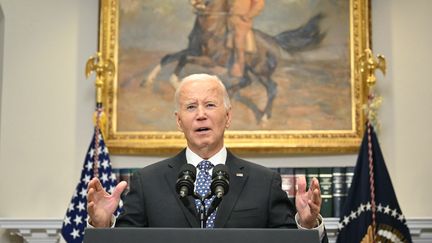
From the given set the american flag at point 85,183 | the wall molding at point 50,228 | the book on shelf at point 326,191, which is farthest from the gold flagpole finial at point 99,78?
the book on shelf at point 326,191

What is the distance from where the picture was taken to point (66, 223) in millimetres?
6957

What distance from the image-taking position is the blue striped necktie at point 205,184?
3.62 m

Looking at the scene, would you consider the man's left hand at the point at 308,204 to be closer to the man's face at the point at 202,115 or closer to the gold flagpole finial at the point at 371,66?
the man's face at the point at 202,115

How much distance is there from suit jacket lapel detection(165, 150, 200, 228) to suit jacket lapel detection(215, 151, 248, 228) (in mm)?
129

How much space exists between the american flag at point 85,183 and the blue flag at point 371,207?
7.41 feet

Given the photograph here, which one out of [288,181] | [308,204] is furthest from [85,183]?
[308,204]

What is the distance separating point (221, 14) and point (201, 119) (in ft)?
12.9

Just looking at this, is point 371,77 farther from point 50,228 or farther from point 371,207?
point 50,228

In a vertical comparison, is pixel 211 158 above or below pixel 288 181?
above

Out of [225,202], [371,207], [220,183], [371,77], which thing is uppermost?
[371,77]

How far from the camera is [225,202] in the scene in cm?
362

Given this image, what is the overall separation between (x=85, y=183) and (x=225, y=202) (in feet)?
12.2

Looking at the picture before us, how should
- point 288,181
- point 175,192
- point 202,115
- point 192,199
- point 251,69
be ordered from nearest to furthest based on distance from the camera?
1. point 192,199
2. point 175,192
3. point 202,115
4. point 288,181
5. point 251,69

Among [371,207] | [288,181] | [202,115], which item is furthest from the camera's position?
[288,181]
